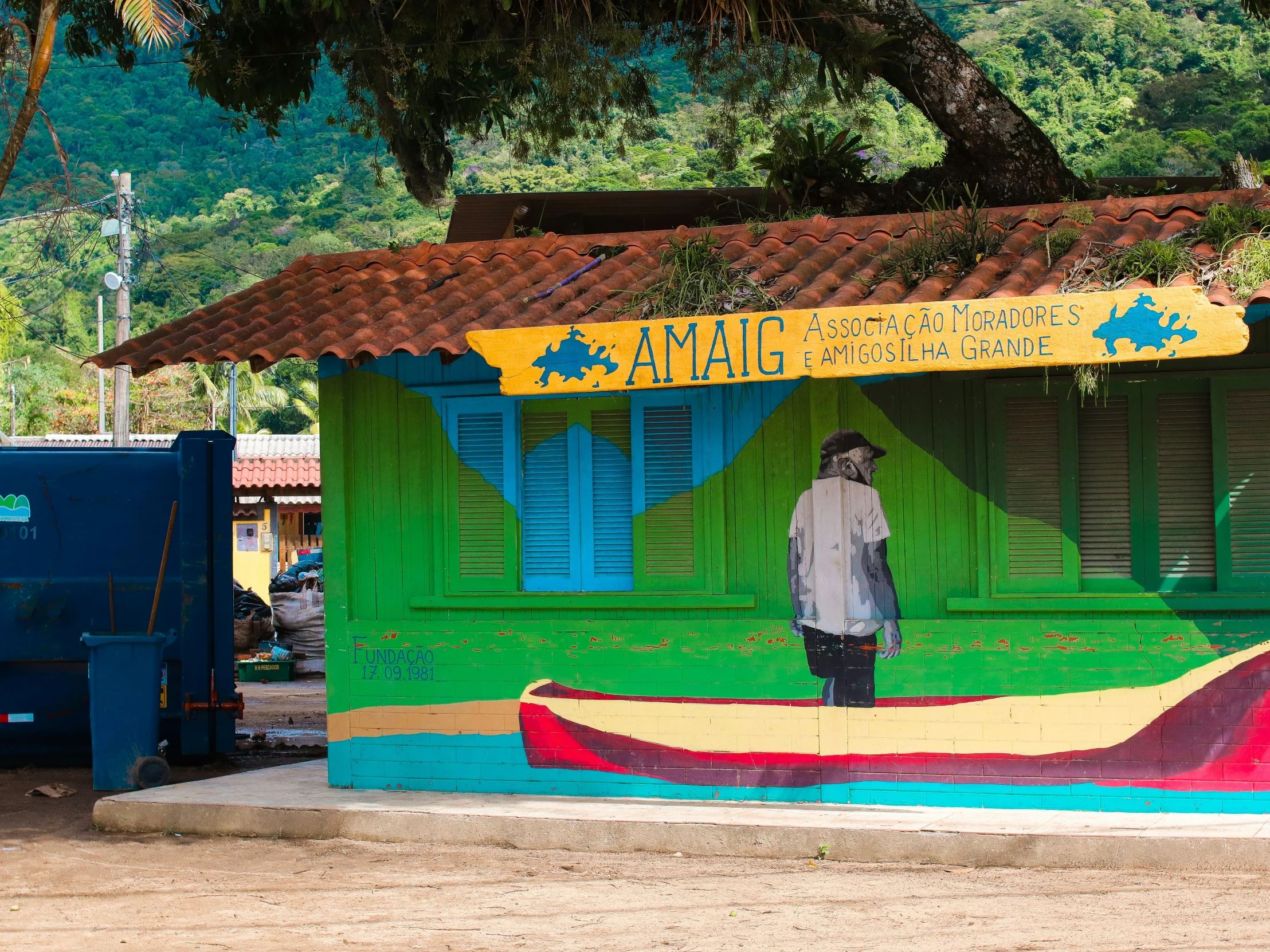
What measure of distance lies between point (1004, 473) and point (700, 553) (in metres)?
1.86

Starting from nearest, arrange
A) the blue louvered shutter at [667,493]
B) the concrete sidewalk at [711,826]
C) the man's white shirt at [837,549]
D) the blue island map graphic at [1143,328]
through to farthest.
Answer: the blue island map graphic at [1143,328], the concrete sidewalk at [711,826], the man's white shirt at [837,549], the blue louvered shutter at [667,493]

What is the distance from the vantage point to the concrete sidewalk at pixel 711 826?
6.49 meters

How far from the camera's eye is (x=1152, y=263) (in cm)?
678

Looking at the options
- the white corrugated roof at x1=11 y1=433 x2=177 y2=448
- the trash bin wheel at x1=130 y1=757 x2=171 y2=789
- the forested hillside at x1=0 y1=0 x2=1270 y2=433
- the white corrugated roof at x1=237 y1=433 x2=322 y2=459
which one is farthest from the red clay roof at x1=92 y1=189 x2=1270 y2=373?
the white corrugated roof at x1=237 y1=433 x2=322 y2=459

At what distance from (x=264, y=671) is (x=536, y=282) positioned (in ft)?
35.5

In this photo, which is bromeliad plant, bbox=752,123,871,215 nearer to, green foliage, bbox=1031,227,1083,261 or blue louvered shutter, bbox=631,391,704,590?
blue louvered shutter, bbox=631,391,704,590

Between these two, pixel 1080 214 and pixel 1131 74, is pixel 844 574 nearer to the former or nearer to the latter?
pixel 1080 214

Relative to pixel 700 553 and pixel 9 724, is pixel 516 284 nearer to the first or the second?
pixel 700 553

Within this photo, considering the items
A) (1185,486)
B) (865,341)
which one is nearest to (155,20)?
(865,341)

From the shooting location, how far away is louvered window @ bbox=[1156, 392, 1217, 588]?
7184 mm

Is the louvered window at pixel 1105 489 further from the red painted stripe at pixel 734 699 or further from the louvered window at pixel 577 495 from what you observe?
the louvered window at pixel 577 495

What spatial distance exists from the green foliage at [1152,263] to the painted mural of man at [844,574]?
1.66m

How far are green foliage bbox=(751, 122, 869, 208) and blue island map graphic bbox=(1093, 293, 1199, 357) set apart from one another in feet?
13.4

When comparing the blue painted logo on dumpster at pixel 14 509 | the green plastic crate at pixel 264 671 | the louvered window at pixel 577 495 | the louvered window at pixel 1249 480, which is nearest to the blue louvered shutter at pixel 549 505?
the louvered window at pixel 577 495
